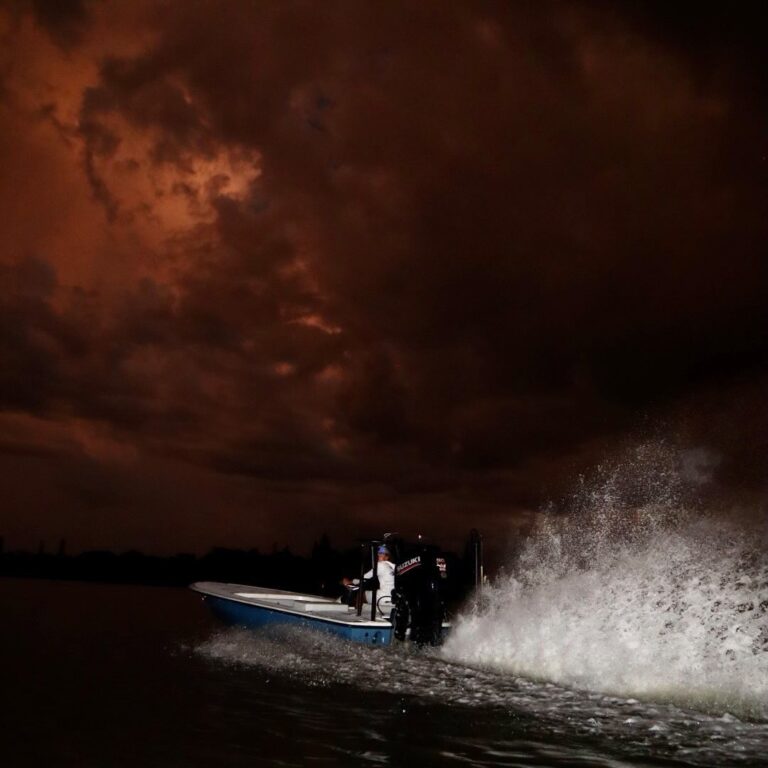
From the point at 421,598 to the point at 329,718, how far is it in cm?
540

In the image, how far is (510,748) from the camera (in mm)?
7457

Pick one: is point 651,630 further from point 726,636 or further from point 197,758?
point 197,758

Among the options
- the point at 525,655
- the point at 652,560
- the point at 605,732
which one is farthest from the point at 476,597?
the point at 605,732

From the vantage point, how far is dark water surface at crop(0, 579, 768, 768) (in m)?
7.26

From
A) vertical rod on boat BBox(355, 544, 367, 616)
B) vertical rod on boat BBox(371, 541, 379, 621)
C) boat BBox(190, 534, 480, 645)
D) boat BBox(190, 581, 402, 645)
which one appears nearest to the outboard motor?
boat BBox(190, 534, 480, 645)

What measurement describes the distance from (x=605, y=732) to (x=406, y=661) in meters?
5.48

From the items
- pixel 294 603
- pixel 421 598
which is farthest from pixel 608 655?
pixel 294 603

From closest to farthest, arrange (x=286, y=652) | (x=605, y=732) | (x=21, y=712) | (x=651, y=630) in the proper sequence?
(x=605, y=732)
(x=21, y=712)
(x=651, y=630)
(x=286, y=652)

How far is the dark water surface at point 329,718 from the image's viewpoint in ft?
23.8

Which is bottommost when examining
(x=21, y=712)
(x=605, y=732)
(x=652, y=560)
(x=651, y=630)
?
(x=21, y=712)

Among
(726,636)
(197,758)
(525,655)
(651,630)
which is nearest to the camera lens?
(197,758)

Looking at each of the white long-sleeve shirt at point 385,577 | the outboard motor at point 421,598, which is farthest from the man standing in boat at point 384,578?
the outboard motor at point 421,598

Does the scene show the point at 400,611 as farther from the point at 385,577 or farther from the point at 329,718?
the point at 329,718

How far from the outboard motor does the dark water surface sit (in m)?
0.57
